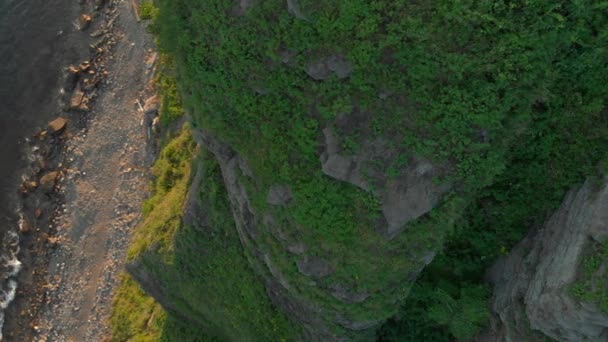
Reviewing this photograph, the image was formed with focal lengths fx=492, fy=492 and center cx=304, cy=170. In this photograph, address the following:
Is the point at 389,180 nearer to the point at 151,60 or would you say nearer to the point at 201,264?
the point at 201,264

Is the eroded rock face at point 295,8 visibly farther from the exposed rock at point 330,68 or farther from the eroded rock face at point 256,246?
the eroded rock face at point 256,246

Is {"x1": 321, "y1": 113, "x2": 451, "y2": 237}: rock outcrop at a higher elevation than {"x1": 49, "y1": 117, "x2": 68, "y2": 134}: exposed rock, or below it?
higher

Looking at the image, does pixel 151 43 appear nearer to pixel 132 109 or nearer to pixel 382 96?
pixel 132 109

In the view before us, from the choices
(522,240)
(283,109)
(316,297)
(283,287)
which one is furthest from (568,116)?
(283,287)

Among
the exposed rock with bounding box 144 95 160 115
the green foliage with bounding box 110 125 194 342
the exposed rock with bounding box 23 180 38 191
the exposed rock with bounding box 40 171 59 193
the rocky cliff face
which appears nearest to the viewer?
the rocky cliff face

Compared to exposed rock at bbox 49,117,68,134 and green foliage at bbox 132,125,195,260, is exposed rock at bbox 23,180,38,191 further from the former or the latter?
green foliage at bbox 132,125,195,260

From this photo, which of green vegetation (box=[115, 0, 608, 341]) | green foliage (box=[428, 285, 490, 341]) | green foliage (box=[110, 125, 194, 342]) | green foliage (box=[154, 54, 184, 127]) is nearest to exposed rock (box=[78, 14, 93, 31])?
green foliage (box=[154, 54, 184, 127])

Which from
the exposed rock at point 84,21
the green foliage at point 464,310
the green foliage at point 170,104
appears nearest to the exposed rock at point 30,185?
the green foliage at point 170,104

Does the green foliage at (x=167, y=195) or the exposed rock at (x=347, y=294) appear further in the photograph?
the green foliage at (x=167, y=195)
